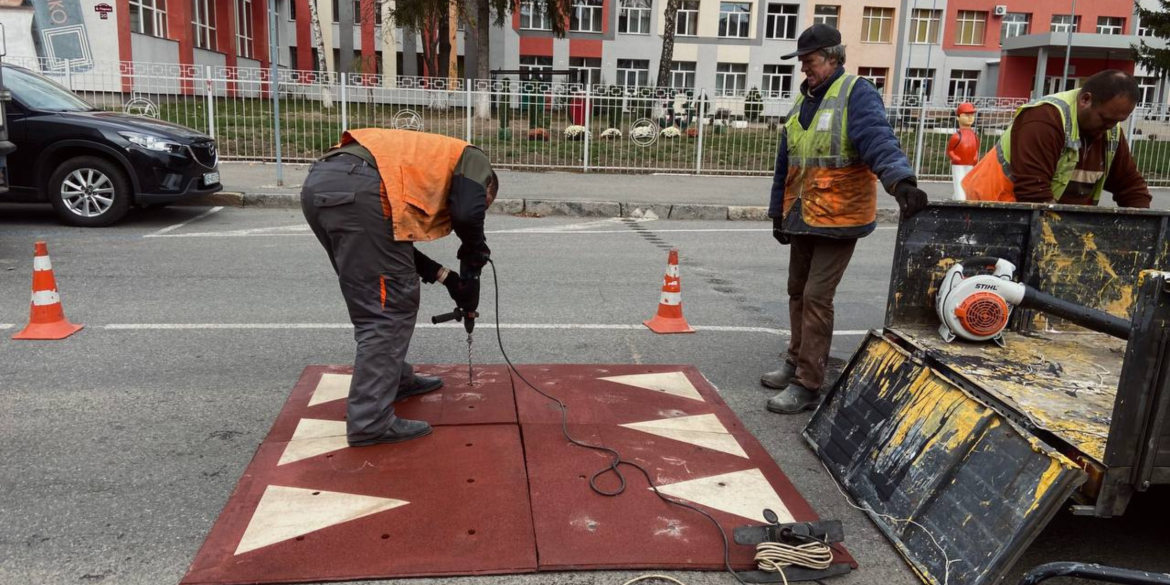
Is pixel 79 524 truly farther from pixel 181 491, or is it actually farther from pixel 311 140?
pixel 311 140

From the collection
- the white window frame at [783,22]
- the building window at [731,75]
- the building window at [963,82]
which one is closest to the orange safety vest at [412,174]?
the building window at [731,75]

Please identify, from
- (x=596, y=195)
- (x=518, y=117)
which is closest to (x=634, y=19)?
(x=518, y=117)

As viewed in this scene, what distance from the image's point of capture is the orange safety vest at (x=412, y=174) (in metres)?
3.66

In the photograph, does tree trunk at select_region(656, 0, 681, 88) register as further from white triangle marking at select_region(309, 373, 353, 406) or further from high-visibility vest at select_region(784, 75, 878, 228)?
white triangle marking at select_region(309, 373, 353, 406)

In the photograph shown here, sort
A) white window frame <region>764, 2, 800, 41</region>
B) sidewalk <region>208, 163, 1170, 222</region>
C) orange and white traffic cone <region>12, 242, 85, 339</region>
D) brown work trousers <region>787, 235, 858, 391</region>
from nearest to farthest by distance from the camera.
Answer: brown work trousers <region>787, 235, 858, 391</region> → orange and white traffic cone <region>12, 242, 85, 339</region> → sidewalk <region>208, 163, 1170, 222</region> → white window frame <region>764, 2, 800, 41</region>

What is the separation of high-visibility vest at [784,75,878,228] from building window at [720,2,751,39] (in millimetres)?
43231

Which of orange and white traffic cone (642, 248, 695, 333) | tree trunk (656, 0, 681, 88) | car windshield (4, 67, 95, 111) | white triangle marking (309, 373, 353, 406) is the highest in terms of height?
tree trunk (656, 0, 681, 88)

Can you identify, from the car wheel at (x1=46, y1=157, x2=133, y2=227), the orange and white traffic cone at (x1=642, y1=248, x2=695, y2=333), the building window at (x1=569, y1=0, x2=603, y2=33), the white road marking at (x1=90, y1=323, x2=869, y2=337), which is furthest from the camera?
the building window at (x1=569, y1=0, x2=603, y2=33)

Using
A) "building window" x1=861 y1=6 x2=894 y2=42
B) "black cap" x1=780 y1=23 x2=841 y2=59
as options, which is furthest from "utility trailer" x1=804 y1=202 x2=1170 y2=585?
"building window" x1=861 y1=6 x2=894 y2=42

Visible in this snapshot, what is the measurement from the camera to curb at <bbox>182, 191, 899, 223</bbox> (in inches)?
479

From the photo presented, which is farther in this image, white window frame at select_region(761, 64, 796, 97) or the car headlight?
white window frame at select_region(761, 64, 796, 97)

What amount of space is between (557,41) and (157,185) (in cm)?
3691

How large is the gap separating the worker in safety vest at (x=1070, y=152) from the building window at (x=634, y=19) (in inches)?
1631

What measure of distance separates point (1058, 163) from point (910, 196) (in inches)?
47.6
